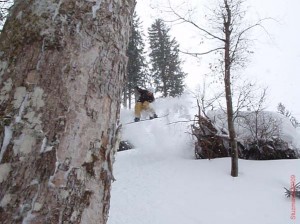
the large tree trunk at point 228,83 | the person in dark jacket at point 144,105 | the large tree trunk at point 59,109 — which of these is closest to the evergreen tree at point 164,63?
the person in dark jacket at point 144,105

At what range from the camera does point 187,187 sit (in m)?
10.4

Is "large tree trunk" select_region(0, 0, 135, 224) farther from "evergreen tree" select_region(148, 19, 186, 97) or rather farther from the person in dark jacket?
"evergreen tree" select_region(148, 19, 186, 97)

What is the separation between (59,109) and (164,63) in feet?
110

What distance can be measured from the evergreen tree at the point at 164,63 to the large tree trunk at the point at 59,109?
31.0m

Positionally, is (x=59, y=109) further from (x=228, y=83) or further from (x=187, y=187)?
(x=228, y=83)

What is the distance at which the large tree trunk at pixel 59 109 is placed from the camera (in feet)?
2.40

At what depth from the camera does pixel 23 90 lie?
2.60 ft

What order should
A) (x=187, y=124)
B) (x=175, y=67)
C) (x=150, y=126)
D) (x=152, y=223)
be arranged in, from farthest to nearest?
(x=175, y=67), (x=150, y=126), (x=187, y=124), (x=152, y=223)

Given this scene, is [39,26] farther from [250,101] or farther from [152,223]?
[250,101]

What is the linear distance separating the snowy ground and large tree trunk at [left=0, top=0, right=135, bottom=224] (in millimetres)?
7824

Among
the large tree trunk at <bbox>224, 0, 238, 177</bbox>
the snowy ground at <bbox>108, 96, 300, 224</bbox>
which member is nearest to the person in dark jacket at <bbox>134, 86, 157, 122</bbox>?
the snowy ground at <bbox>108, 96, 300, 224</bbox>

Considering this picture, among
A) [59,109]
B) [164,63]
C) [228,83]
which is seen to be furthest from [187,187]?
[164,63]

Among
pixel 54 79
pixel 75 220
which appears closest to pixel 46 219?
pixel 75 220

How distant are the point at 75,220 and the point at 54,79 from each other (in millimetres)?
344
